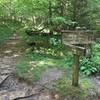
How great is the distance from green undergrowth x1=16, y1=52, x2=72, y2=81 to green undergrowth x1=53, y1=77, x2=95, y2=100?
0.80m

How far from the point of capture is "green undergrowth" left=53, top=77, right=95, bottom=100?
201 inches

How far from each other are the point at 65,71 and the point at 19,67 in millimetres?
1597

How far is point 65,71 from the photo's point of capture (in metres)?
6.71

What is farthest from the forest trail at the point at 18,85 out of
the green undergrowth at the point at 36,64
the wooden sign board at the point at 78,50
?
the wooden sign board at the point at 78,50

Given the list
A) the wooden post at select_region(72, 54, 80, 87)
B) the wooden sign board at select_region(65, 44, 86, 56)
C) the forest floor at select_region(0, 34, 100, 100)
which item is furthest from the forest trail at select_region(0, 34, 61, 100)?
the wooden sign board at select_region(65, 44, 86, 56)

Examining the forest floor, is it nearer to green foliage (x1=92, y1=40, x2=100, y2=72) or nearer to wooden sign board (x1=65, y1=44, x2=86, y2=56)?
green foliage (x1=92, y1=40, x2=100, y2=72)

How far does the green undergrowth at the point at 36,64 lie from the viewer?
6.35 meters

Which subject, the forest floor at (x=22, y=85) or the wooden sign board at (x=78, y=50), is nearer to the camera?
the wooden sign board at (x=78, y=50)

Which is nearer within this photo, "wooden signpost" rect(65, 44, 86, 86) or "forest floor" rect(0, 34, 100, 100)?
"wooden signpost" rect(65, 44, 86, 86)

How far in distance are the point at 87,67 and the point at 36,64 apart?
1.83 m

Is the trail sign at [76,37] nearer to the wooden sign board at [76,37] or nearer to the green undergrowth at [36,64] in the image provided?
the wooden sign board at [76,37]

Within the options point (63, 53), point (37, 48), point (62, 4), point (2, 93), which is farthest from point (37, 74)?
point (62, 4)

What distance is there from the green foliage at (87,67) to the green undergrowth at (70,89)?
520 mm

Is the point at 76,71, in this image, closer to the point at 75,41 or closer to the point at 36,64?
the point at 75,41
